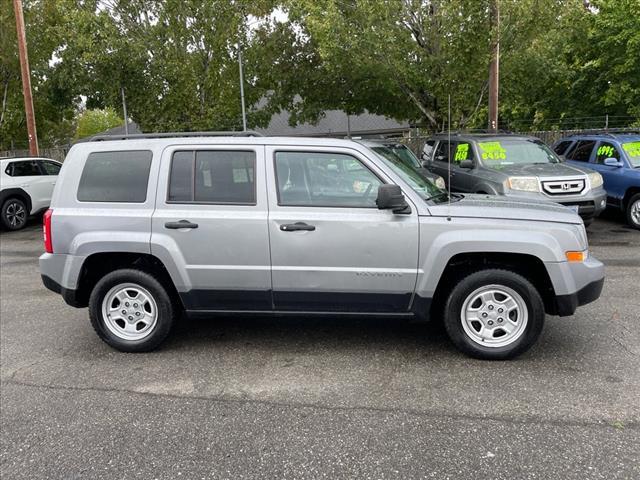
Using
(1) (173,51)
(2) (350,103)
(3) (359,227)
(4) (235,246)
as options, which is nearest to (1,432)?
(4) (235,246)

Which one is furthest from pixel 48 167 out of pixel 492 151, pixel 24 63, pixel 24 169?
pixel 492 151

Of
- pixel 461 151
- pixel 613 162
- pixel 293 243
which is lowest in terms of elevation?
pixel 293 243

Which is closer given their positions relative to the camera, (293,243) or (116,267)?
(293,243)

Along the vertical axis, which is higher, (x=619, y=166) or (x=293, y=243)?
(x=619, y=166)

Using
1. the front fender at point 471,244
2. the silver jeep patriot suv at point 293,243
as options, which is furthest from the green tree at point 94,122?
the front fender at point 471,244

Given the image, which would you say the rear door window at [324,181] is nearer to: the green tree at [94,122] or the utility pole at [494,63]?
the utility pole at [494,63]

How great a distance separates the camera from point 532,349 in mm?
4562

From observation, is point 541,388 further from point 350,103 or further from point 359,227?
point 350,103

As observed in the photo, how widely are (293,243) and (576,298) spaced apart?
2242mm

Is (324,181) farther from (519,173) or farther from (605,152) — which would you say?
(605,152)

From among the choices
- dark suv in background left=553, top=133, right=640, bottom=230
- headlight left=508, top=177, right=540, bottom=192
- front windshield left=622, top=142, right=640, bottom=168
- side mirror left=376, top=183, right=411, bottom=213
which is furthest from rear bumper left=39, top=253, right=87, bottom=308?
front windshield left=622, top=142, right=640, bottom=168

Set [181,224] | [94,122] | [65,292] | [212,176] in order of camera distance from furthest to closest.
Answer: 1. [94,122]
2. [65,292]
3. [212,176]
4. [181,224]

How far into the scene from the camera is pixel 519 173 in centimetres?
895

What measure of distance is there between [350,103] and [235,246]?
14.5m
